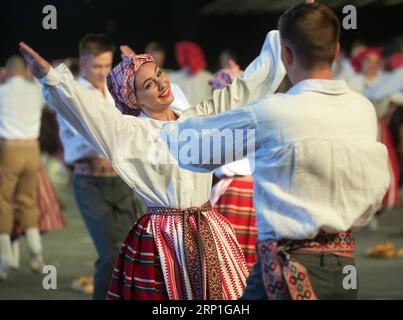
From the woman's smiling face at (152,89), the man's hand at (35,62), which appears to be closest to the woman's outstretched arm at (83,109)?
the man's hand at (35,62)

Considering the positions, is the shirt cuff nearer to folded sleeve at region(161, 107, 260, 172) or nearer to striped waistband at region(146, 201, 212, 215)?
folded sleeve at region(161, 107, 260, 172)

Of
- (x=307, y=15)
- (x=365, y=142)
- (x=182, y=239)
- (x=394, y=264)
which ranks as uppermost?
(x=307, y=15)

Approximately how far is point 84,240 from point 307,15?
6475 millimetres

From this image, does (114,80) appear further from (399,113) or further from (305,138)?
(399,113)

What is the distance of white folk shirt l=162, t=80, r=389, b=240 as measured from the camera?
2.79 m

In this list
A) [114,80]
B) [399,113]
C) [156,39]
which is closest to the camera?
[114,80]

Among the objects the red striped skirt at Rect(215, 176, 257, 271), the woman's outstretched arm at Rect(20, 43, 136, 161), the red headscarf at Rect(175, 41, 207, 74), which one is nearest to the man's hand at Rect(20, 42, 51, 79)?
the woman's outstretched arm at Rect(20, 43, 136, 161)

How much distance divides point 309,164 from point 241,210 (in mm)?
2375

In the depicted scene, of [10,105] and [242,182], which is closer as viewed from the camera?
[242,182]

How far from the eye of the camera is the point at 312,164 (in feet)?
9.13

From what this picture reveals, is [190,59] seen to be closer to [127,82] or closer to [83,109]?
[127,82]

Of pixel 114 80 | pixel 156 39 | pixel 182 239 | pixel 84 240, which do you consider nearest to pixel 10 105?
pixel 84 240

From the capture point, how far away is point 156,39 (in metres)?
19.1

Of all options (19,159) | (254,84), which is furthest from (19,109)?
(254,84)
